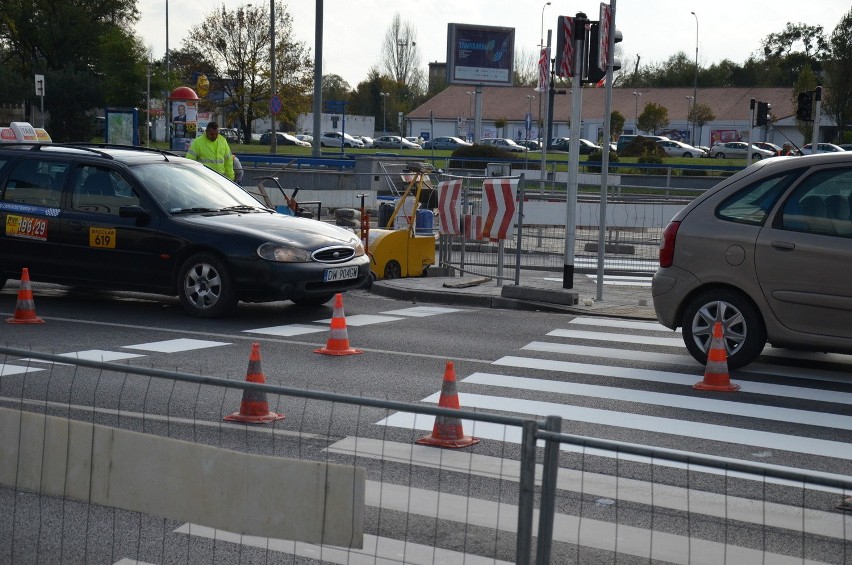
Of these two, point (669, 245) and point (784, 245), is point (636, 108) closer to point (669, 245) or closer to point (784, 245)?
point (669, 245)

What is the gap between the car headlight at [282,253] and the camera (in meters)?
11.8

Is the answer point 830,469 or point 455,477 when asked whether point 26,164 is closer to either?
point 830,469

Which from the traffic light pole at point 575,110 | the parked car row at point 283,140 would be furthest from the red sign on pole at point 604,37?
the parked car row at point 283,140

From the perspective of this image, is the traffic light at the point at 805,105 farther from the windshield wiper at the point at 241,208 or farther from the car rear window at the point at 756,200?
the car rear window at the point at 756,200

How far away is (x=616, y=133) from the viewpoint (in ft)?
297

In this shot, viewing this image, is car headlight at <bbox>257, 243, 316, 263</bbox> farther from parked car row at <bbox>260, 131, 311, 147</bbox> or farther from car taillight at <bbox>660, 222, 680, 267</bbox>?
parked car row at <bbox>260, 131, 311, 147</bbox>

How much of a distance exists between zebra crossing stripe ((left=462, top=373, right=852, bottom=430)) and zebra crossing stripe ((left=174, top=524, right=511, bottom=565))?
13.5 ft

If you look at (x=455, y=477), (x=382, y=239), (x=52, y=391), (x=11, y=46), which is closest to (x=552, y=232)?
(x=382, y=239)

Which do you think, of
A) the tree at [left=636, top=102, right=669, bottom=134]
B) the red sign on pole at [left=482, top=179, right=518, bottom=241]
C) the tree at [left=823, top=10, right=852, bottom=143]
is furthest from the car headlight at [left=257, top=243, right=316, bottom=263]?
the tree at [left=636, top=102, right=669, bottom=134]

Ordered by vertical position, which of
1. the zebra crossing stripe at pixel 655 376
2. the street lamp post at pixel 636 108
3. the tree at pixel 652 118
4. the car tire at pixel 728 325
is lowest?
the zebra crossing stripe at pixel 655 376

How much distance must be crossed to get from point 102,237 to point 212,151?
201 inches

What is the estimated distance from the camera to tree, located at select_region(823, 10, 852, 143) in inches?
2398

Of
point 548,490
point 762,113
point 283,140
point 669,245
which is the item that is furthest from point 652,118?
point 548,490

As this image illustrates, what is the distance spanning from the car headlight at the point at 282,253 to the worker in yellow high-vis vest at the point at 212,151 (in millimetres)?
5568
